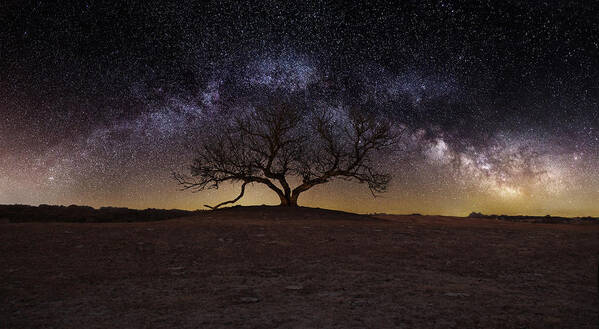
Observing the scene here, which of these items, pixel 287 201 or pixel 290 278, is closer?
pixel 290 278

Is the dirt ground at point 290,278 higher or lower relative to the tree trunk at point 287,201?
lower

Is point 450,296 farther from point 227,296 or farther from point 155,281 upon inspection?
point 155,281

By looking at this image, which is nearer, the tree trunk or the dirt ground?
the dirt ground

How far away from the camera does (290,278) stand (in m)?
6.80

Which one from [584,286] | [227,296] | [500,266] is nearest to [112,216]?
[227,296]

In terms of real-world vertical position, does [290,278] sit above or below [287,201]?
below

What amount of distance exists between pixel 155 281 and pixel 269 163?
15.5 metres

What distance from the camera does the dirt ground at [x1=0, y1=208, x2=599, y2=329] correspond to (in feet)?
15.7

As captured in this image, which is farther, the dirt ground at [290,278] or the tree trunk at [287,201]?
the tree trunk at [287,201]

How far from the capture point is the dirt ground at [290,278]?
15.7ft

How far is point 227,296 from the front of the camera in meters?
5.71

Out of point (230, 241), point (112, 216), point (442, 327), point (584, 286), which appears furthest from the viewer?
point (112, 216)

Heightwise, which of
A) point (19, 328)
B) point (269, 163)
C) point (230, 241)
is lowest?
point (19, 328)

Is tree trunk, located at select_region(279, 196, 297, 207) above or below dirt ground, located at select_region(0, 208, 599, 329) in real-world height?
above
